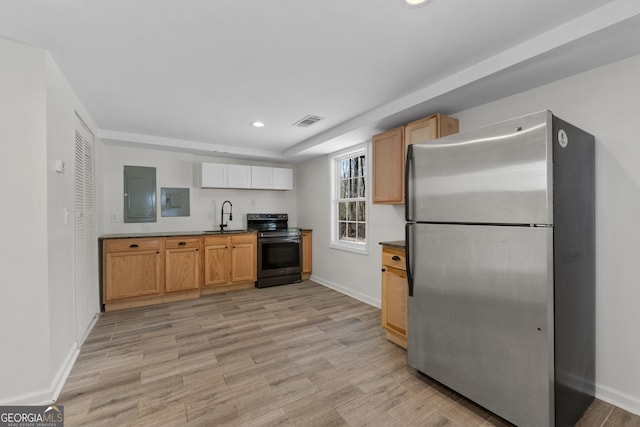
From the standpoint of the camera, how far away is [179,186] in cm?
494

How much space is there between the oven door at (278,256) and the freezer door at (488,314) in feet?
10.3

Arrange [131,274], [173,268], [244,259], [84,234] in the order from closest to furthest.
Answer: [84,234] < [131,274] < [173,268] < [244,259]

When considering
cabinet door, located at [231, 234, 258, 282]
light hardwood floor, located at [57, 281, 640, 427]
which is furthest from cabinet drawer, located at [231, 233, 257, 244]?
light hardwood floor, located at [57, 281, 640, 427]

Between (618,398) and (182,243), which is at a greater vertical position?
(182,243)

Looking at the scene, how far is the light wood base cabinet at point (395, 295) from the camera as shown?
2754 mm

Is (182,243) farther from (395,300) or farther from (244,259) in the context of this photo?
(395,300)

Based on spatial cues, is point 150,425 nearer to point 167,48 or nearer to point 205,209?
point 167,48

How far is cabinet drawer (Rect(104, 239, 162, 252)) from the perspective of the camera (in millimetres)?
3847

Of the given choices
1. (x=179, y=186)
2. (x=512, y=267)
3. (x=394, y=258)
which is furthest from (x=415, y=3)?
(x=179, y=186)

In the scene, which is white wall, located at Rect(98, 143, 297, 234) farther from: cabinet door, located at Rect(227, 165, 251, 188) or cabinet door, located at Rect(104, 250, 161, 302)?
cabinet door, located at Rect(104, 250, 161, 302)

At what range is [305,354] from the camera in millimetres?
2660

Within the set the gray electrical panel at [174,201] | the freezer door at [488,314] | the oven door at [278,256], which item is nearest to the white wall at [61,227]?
the gray electrical panel at [174,201]

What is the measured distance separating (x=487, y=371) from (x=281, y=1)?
8.24 feet

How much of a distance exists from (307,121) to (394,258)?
197 centimetres
